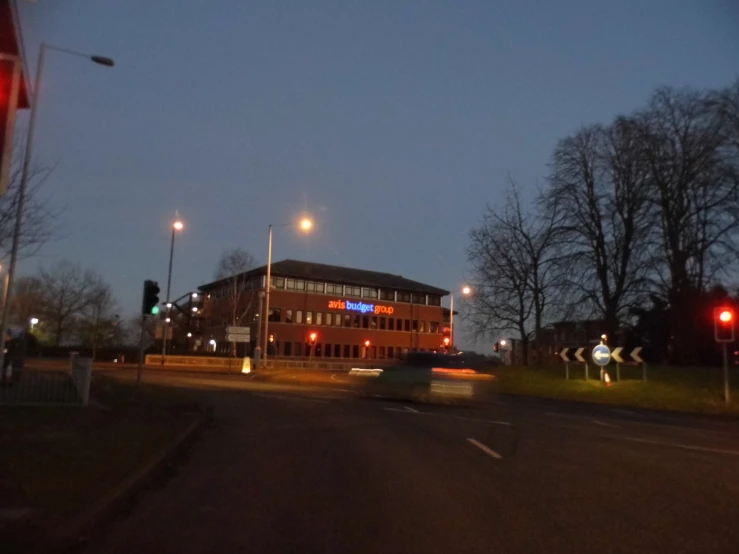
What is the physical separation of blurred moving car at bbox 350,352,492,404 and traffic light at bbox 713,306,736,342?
830cm

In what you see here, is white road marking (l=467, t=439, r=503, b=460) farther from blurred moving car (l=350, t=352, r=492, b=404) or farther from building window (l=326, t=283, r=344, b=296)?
building window (l=326, t=283, r=344, b=296)

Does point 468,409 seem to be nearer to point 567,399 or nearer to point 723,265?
point 567,399

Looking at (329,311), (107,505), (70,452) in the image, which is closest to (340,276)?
(329,311)

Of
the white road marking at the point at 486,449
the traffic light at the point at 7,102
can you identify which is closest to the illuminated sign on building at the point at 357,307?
the white road marking at the point at 486,449

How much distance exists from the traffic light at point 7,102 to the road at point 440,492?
3.50 metres

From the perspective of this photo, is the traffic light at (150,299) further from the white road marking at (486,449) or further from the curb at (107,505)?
the white road marking at (486,449)

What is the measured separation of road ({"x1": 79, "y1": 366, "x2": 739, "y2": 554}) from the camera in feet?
25.4

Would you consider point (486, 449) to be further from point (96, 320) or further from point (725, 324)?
point (96, 320)

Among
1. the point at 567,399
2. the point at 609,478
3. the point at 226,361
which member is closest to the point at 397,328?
the point at 226,361

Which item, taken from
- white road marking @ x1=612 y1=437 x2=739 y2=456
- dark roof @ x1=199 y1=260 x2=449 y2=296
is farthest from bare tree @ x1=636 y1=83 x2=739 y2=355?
dark roof @ x1=199 y1=260 x2=449 y2=296

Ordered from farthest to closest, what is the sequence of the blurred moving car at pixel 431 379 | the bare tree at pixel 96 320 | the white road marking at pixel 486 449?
the bare tree at pixel 96 320 → the blurred moving car at pixel 431 379 → the white road marking at pixel 486 449

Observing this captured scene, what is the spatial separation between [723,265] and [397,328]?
54702 mm

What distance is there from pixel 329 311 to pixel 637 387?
2165 inches

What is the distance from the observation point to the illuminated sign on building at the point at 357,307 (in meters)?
87.8
